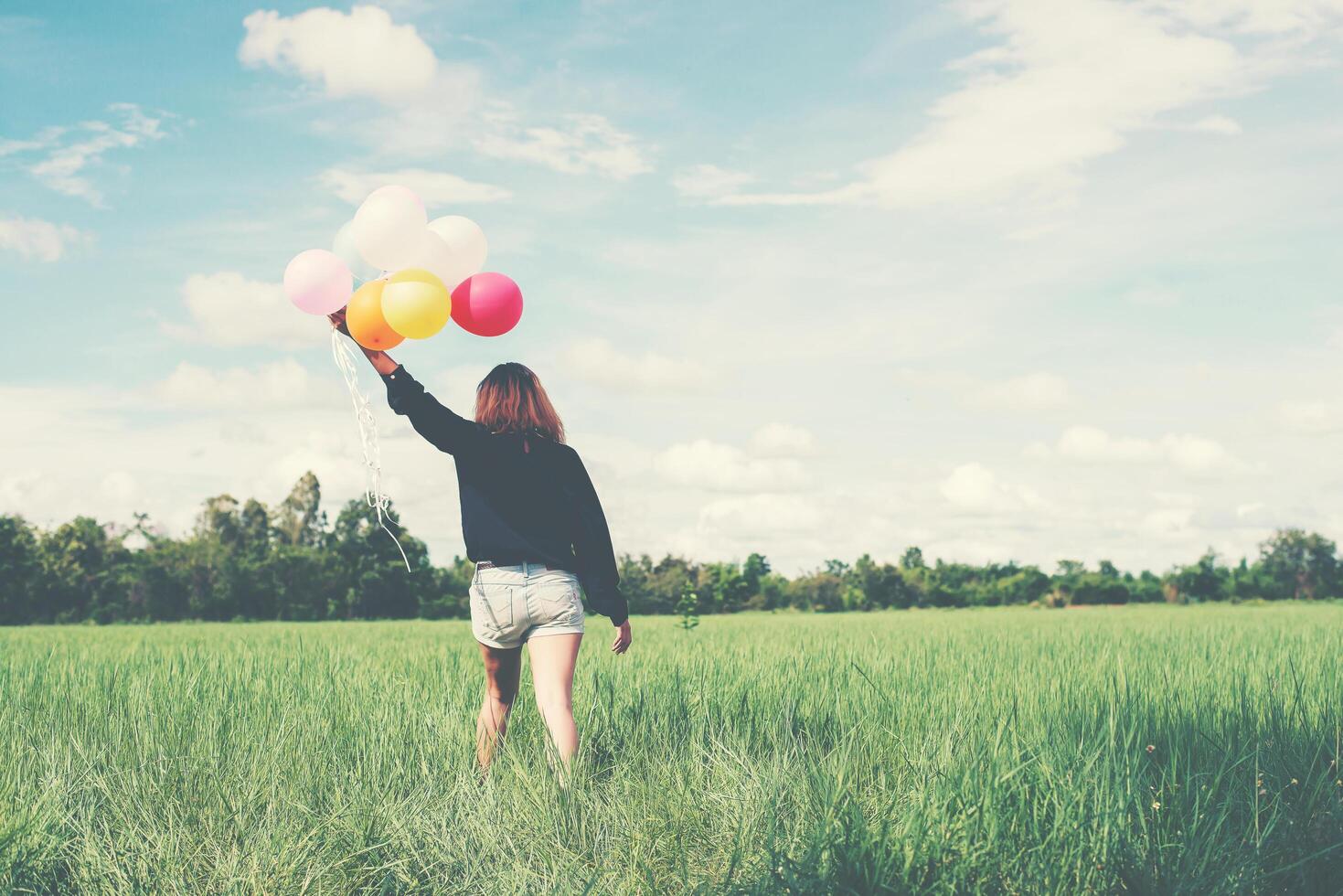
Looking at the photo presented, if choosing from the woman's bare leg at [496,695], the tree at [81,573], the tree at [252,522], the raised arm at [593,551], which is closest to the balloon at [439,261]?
the raised arm at [593,551]

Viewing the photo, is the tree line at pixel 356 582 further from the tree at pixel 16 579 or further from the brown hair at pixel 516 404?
the brown hair at pixel 516 404

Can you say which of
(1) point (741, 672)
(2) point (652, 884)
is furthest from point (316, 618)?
(2) point (652, 884)

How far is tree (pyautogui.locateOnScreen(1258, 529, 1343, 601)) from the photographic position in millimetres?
47344

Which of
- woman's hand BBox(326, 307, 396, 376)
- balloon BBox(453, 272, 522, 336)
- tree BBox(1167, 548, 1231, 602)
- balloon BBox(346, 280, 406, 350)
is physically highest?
balloon BBox(453, 272, 522, 336)

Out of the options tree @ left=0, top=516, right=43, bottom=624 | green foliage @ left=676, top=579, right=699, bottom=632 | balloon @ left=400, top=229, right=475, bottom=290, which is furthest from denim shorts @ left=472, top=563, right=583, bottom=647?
tree @ left=0, top=516, right=43, bottom=624

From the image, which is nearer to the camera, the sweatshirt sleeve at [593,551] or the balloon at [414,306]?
the balloon at [414,306]

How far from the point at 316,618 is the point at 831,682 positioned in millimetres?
42587

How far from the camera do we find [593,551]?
4477mm

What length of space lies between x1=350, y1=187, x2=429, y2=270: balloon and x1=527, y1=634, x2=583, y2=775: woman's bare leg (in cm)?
198

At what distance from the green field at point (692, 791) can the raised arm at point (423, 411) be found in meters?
1.47

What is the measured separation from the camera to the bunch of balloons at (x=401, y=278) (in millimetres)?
4293

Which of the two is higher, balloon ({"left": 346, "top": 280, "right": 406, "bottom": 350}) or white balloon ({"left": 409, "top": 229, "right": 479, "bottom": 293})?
white balloon ({"left": 409, "top": 229, "right": 479, "bottom": 293})

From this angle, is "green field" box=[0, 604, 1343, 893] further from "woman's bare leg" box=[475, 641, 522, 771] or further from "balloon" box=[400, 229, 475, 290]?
"balloon" box=[400, 229, 475, 290]

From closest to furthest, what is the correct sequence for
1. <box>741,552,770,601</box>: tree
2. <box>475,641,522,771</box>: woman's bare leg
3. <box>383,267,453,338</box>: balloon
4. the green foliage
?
<box>383,267,453,338</box>: balloon, <box>475,641,522,771</box>: woman's bare leg, the green foliage, <box>741,552,770,601</box>: tree
